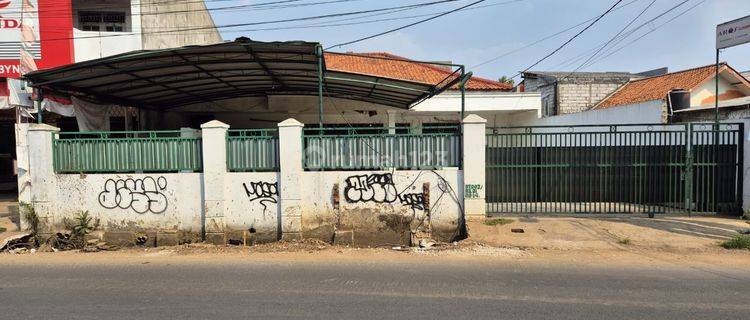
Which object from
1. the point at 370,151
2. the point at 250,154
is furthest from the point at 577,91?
the point at 250,154

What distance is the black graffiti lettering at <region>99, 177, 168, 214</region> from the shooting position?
28.0 feet

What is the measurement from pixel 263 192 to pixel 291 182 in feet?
1.91

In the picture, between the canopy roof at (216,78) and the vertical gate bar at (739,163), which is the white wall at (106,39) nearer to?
the canopy roof at (216,78)

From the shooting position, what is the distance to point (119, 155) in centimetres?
871

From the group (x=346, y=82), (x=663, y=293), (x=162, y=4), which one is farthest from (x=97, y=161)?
(x=663, y=293)

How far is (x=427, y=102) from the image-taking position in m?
16.7

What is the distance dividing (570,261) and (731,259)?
2486 millimetres

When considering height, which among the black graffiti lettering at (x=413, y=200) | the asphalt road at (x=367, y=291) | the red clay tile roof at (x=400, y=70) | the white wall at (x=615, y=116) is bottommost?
the asphalt road at (x=367, y=291)

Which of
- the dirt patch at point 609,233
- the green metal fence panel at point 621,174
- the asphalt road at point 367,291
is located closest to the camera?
the asphalt road at point 367,291

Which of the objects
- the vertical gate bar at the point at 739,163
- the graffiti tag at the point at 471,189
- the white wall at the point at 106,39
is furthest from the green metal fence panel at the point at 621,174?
the white wall at the point at 106,39

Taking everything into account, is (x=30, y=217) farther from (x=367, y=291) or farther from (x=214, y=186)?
(x=367, y=291)

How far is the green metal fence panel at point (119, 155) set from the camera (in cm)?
864

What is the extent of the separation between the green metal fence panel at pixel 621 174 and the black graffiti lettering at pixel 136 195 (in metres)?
6.56

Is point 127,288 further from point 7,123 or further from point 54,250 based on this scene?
point 7,123
